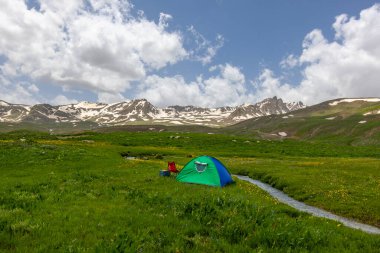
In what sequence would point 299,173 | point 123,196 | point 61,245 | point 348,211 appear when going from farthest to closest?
point 299,173 → point 348,211 → point 123,196 → point 61,245

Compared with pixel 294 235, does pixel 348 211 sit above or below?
below

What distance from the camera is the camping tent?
29.1m

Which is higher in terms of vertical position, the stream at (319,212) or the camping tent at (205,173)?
the camping tent at (205,173)

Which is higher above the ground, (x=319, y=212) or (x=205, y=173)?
(x=205, y=173)

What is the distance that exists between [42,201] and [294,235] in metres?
11.9

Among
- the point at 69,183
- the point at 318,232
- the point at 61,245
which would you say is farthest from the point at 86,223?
the point at 69,183

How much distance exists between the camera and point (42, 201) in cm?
1653

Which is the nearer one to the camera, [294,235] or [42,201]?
[294,235]

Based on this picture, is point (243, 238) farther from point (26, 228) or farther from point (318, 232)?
point (26, 228)

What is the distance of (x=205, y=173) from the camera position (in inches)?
1170

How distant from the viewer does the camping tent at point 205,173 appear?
95.4ft

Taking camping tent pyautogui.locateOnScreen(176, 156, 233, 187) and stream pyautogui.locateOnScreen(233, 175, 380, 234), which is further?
camping tent pyautogui.locateOnScreen(176, 156, 233, 187)

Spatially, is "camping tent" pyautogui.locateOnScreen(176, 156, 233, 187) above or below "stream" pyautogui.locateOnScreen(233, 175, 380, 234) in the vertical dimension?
above

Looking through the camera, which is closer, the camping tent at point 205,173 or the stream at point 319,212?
the stream at point 319,212
